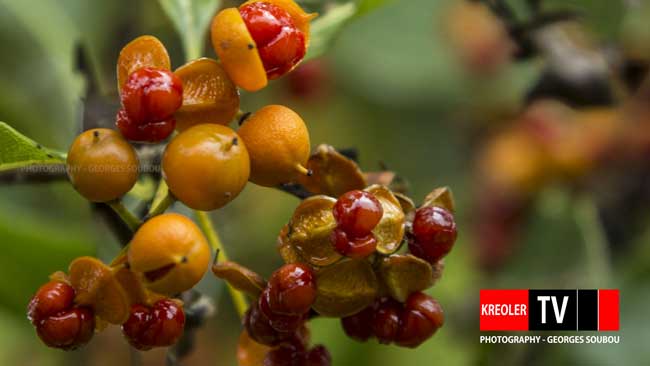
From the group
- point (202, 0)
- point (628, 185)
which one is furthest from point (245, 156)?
point (628, 185)

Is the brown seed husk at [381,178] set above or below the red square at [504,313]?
above

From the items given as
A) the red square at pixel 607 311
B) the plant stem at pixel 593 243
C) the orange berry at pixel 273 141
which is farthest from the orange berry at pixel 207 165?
the plant stem at pixel 593 243

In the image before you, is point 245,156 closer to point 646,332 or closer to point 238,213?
point 646,332

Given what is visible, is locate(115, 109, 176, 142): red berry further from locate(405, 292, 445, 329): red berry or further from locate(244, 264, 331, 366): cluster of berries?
locate(405, 292, 445, 329): red berry

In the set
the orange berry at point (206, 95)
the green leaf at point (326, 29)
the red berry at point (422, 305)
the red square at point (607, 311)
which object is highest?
the green leaf at point (326, 29)

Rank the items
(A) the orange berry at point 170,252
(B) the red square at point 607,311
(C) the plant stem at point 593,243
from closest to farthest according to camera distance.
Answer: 1. (A) the orange berry at point 170,252
2. (B) the red square at point 607,311
3. (C) the plant stem at point 593,243

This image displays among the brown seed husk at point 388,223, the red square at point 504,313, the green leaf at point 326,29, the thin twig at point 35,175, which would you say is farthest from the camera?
the red square at point 504,313

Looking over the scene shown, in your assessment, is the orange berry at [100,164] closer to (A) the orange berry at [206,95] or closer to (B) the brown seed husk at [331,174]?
(A) the orange berry at [206,95]
